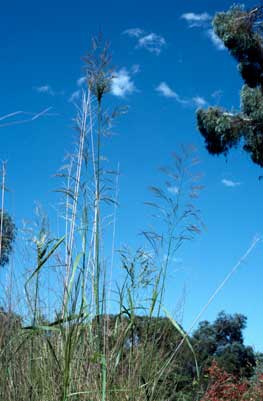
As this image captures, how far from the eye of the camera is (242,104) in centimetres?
1825

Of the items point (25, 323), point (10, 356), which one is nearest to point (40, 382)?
point (10, 356)

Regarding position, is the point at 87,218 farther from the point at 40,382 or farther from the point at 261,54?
the point at 261,54

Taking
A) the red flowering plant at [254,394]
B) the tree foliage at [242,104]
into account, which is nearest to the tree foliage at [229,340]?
the tree foliage at [242,104]

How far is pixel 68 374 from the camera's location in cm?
260

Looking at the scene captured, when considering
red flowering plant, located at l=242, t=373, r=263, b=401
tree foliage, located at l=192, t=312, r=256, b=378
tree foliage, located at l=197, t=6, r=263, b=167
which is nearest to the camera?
red flowering plant, located at l=242, t=373, r=263, b=401

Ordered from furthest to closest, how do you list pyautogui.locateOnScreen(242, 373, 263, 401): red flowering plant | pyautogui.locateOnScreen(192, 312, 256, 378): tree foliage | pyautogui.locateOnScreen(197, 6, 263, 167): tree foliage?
1. pyautogui.locateOnScreen(192, 312, 256, 378): tree foliage
2. pyautogui.locateOnScreen(197, 6, 263, 167): tree foliage
3. pyautogui.locateOnScreen(242, 373, 263, 401): red flowering plant

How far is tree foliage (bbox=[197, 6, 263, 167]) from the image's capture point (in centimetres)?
1714

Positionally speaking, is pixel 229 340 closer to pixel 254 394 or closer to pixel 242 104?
pixel 242 104

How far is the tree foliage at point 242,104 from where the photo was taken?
17.1m

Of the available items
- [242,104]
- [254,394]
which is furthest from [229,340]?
[254,394]

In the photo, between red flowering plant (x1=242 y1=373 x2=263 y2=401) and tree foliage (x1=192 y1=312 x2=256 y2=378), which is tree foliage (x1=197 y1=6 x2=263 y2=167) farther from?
red flowering plant (x1=242 y1=373 x2=263 y2=401)

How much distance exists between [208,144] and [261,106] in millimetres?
1615

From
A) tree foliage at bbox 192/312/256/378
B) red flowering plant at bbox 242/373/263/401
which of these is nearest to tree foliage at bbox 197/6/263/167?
tree foliage at bbox 192/312/256/378

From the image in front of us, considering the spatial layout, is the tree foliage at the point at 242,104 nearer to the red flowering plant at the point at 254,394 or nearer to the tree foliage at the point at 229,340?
the tree foliage at the point at 229,340
